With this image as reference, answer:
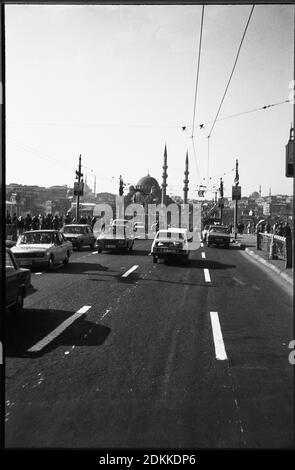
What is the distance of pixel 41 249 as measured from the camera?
13.9 meters

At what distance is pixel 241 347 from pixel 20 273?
13.4 feet

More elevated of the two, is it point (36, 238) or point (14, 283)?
point (36, 238)

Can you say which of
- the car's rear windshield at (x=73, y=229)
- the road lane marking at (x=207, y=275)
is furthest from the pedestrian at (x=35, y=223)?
the road lane marking at (x=207, y=275)

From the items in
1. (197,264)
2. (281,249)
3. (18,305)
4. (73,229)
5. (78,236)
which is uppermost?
(73,229)

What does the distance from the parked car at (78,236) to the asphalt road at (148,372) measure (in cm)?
1245

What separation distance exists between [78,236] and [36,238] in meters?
7.55

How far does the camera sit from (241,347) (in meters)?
5.99

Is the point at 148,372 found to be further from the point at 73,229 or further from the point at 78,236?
the point at 73,229

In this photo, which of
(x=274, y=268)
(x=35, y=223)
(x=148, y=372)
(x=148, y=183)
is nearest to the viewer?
(x=148, y=372)

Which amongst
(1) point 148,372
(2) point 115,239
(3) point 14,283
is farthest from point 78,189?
(1) point 148,372

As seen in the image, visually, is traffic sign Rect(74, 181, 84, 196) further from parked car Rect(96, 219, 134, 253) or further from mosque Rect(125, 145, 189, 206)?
mosque Rect(125, 145, 189, 206)

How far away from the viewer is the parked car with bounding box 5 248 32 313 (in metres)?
6.99
